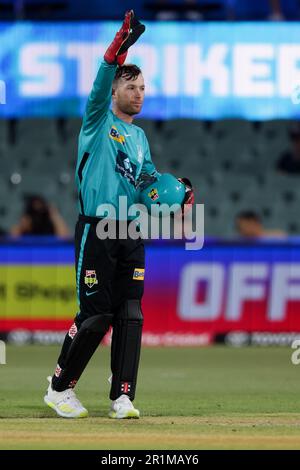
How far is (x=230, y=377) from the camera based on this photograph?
1007 centimetres

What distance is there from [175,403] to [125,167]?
1.84 meters

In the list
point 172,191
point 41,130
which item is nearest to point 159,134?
point 41,130

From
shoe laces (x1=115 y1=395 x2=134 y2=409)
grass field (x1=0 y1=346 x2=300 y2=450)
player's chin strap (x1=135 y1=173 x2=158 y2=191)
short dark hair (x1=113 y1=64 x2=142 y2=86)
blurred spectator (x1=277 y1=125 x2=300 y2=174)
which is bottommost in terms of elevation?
grass field (x1=0 y1=346 x2=300 y2=450)

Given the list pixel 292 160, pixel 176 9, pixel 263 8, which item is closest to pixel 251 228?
pixel 292 160

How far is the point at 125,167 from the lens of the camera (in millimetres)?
7059

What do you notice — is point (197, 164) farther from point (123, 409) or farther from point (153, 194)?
point (123, 409)

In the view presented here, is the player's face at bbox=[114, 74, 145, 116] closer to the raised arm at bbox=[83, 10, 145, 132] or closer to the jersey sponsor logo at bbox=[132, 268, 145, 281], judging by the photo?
the raised arm at bbox=[83, 10, 145, 132]

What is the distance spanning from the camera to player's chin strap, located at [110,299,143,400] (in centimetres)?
709

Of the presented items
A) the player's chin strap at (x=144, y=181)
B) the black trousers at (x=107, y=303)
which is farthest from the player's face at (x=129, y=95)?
the black trousers at (x=107, y=303)

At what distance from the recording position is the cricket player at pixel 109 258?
7000 millimetres

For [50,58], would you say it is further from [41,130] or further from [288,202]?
[288,202]

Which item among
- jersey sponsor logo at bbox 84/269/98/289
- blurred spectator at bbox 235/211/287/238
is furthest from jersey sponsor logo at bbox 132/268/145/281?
blurred spectator at bbox 235/211/287/238

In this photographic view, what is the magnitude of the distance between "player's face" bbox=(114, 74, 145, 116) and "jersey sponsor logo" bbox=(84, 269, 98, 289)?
3.29 ft

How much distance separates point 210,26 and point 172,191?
8182mm
